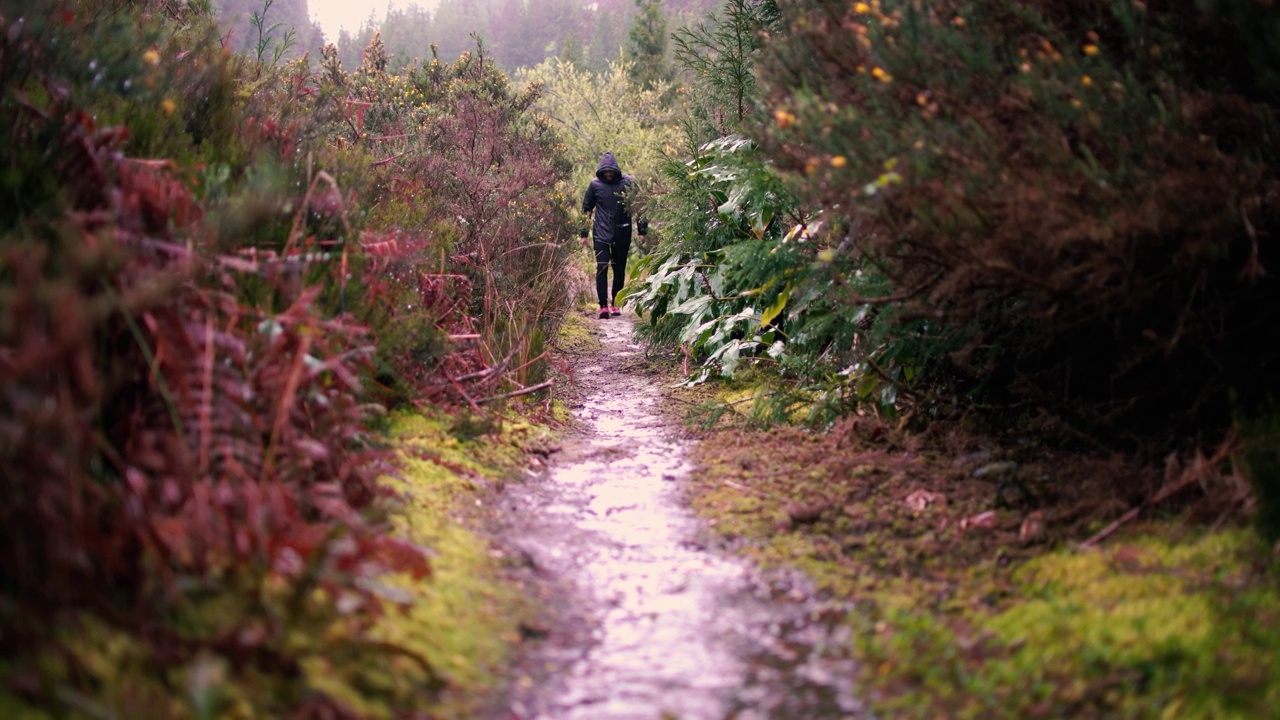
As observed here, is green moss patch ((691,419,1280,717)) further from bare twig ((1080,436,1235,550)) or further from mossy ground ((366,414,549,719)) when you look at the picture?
mossy ground ((366,414,549,719))

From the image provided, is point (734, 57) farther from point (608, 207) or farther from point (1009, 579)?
point (1009, 579)

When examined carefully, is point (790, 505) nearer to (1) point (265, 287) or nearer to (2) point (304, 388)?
(2) point (304, 388)

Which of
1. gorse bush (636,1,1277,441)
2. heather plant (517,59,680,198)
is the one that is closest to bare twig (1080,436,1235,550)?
gorse bush (636,1,1277,441)

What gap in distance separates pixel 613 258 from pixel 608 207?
0.78 m

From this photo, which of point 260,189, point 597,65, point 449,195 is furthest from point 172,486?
point 597,65

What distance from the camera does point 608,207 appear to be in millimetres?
13023

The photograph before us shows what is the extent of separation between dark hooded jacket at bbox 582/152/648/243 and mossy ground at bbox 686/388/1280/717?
8138 millimetres

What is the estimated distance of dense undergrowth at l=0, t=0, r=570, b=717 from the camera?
2.18 meters

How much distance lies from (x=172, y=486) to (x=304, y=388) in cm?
99

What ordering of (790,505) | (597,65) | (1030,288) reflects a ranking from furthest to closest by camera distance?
(597,65) < (790,505) < (1030,288)

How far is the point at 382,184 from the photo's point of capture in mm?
6801

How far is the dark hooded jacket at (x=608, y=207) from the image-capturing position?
42.5 ft

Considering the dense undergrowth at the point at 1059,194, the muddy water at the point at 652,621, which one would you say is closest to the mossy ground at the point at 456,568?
the muddy water at the point at 652,621

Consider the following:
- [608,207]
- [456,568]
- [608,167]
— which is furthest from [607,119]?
[456,568]
